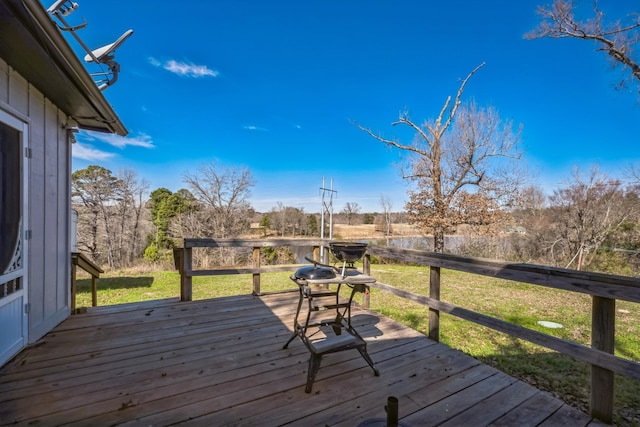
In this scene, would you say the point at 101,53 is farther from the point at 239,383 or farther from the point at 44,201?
the point at 239,383

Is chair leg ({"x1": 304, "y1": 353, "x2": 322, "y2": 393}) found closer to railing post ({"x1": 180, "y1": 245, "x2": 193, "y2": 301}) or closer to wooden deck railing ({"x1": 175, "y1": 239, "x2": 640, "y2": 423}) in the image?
wooden deck railing ({"x1": 175, "y1": 239, "x2": 640, "y2": 423})

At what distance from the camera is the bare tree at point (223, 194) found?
1741 cm

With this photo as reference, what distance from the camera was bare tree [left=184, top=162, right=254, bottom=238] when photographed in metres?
17.4

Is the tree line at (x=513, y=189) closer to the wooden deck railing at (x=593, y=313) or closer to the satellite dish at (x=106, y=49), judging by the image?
the wooden deck railing at (x=593, y=313)

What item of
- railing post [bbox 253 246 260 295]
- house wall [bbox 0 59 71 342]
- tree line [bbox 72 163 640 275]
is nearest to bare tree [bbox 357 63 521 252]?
tree line [bbox 72 163 640 275]

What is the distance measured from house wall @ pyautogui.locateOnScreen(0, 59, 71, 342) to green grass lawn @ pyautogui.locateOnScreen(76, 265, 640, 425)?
295 cm

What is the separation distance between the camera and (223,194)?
17891mm

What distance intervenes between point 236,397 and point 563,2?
38.3 feet

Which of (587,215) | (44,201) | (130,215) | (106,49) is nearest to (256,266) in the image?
(44,201)

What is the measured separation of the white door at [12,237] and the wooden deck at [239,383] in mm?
233

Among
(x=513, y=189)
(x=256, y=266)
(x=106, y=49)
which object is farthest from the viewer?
(x=513, y=189)

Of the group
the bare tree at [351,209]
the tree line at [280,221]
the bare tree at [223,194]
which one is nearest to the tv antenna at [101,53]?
the tree line at [280,221]

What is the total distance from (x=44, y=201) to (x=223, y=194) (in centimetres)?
1555

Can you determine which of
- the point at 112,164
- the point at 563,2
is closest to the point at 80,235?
the point at 112,164
